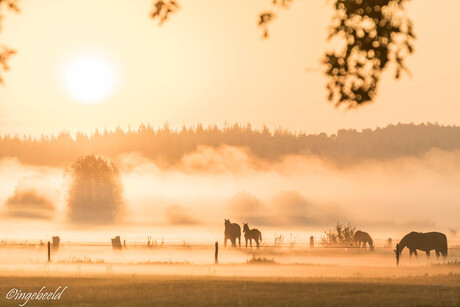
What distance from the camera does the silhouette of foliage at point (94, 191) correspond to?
4815 inches

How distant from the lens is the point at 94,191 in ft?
403

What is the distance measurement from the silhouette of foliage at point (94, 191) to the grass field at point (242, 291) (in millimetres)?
90878

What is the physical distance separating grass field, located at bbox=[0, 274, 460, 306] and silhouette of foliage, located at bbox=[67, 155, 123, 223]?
3578 inches

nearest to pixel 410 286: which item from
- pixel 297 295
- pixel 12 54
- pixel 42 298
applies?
pixel 297 295

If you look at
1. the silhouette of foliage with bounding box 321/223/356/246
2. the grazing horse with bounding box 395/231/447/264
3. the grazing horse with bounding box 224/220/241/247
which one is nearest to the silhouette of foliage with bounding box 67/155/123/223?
the grazing horse with bounding box 224/220/241/247

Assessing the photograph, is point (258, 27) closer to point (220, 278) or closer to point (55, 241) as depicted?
point (220, 278)

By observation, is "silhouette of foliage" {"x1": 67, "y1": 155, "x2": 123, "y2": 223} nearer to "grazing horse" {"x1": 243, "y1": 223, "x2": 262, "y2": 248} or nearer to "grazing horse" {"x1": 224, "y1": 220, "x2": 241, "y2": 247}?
"grazing horse" {"x1": 224, "y1": 220, "x2": 241, "y2": 247}

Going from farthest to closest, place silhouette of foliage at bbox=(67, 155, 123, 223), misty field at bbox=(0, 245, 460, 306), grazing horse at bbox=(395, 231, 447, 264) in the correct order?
silhouette of foliage at bbox=(67, 155, 123, 223) < grazing horse at bbox=(395, 231, 447, 264) < misty field at bbox=(0, 245, 460, 306)

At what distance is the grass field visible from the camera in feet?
79.0

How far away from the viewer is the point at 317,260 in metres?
46.0

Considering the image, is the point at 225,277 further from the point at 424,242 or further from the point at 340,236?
the point at 340,236

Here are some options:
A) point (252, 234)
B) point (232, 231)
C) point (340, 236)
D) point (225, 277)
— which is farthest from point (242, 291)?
point (232, 231)

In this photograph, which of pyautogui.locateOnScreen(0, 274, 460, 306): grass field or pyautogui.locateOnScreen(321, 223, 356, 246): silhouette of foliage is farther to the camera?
pyautogui.locateOnScreen(321, 223, 356, 246): silhouette of foliage

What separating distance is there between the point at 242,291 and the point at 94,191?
3894 inches
